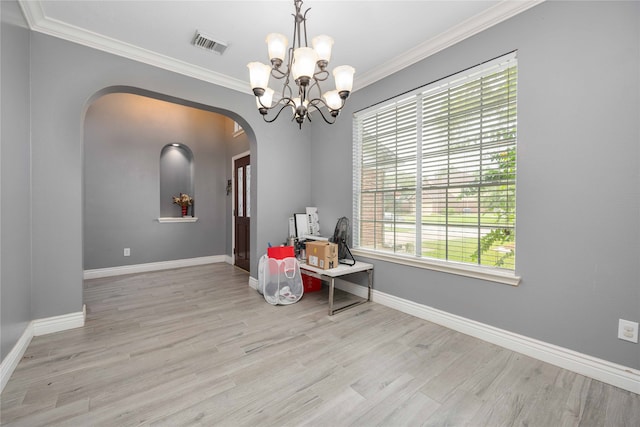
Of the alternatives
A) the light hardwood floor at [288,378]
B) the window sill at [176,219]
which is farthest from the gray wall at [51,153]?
the window sill at [176,219]

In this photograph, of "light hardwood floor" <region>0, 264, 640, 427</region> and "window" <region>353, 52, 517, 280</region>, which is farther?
"window" <region>353, 52, 517, 280</region>

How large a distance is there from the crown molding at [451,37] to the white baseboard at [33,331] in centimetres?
401

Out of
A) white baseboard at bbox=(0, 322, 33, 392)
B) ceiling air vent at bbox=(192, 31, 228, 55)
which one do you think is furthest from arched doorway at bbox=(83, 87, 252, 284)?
white baseboard at bbox=(0, 322, 33, 392)

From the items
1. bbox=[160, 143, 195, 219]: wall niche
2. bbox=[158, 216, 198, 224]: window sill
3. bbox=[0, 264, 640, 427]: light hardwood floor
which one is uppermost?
bbox=[160, 143, 195, 219]: wall niche

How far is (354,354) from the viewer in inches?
80.9

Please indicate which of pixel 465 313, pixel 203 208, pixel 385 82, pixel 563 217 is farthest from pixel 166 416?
pixel 203 208

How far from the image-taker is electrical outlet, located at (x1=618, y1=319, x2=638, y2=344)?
161cm

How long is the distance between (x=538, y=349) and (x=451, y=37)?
2.76 m

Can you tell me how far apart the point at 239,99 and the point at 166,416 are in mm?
3382

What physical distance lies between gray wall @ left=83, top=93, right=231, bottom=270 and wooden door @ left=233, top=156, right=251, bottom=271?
0.54 m

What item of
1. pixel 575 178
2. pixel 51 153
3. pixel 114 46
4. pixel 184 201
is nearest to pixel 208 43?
pixel 114 46

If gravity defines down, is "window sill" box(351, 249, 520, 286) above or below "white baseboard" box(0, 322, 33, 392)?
above

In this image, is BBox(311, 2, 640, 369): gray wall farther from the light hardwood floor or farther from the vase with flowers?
the vase with flowers

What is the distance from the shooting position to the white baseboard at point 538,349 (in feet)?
5.46
